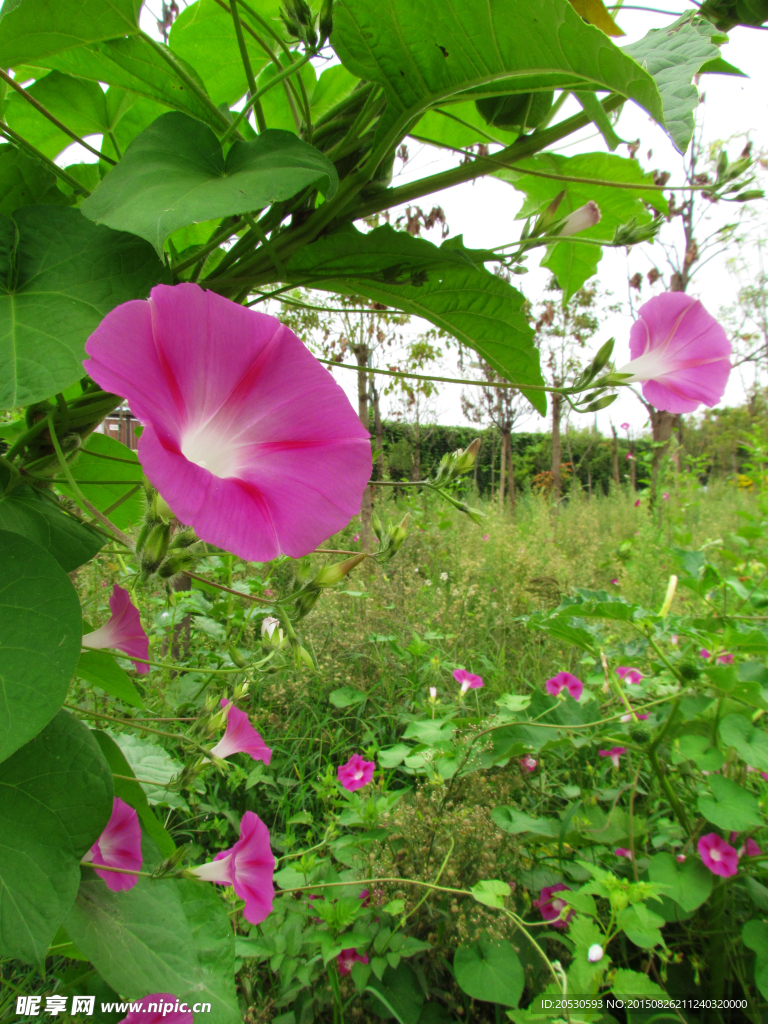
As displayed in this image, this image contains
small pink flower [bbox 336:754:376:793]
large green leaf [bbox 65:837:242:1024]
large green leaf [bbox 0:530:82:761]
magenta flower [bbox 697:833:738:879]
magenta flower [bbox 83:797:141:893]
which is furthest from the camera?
small pink flower [bbox 336:754:376:793]

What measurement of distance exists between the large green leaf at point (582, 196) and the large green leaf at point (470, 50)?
157 millimetres

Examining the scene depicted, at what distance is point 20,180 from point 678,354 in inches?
22.7

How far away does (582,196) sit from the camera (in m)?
0.60

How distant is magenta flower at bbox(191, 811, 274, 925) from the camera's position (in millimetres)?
762

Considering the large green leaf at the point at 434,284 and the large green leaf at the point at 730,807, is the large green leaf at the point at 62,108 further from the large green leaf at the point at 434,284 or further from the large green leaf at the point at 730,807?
the large green leaf at the point at 730,807

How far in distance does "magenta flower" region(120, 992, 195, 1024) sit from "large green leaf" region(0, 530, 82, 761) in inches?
13.0

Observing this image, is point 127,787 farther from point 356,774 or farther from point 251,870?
point 356,774

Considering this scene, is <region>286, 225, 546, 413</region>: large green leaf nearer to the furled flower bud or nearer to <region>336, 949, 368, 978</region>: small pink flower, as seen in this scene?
the furled flower bud

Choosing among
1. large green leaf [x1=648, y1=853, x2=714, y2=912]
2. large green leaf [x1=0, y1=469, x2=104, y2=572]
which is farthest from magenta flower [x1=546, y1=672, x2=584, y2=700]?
large green leaf [x1=0, y1=469, x2=104, y2=572]

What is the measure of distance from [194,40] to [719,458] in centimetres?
1824

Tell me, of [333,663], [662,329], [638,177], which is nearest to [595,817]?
[333,663]

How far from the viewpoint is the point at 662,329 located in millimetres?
531

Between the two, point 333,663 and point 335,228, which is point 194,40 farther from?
point 333,663

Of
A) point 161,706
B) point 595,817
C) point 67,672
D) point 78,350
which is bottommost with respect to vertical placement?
point 595,817
